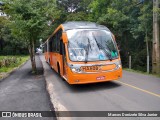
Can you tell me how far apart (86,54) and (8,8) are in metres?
10.1

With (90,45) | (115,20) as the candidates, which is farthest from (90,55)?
(115,20)

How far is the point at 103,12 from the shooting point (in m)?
26.1

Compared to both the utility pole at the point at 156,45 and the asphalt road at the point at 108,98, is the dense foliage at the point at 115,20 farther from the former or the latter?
the asphalt road at the point at 108,98

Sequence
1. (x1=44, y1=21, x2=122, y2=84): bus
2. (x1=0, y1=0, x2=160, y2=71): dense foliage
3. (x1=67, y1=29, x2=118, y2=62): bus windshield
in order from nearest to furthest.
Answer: (x1=44, y1=21, x2=122, y2=84): bus < (x1=67, y1=29, x2=118, y2=62): bus windshield < (x1=0, y1=0, x2=160, y2=71): dense foliage

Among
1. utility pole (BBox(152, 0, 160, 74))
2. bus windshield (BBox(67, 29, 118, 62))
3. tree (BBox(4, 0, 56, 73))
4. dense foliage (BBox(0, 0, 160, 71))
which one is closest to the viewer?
bus windshield (BBox(67, 29, 118, 62))

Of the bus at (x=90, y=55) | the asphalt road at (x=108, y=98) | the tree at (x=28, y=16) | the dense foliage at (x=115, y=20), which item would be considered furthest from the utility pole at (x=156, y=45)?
the tree at (x=28, y=16)

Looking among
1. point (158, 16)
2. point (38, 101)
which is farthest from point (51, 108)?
point (158, 16)

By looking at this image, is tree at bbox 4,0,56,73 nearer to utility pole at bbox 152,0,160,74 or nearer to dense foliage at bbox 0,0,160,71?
dense foliage at bbox 0,0,160,71

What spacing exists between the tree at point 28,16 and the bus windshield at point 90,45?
22.2 ft

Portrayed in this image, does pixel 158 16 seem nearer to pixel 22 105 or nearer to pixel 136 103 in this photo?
pixel 136 103

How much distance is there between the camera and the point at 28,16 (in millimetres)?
16438

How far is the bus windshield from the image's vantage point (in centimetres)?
942

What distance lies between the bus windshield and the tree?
6.77 m

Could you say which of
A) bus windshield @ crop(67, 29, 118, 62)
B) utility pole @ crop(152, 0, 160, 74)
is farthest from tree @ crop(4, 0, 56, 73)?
utility pole @ crop(152, 0, 160, 74)
